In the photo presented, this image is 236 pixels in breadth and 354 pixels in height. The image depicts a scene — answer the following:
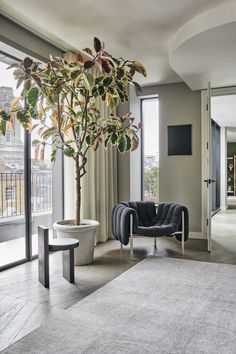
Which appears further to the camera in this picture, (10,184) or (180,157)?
(180,157)

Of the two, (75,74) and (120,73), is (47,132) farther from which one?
(120,73)

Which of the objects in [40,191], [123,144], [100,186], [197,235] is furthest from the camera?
[197,235]

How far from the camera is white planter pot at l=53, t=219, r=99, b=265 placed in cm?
371

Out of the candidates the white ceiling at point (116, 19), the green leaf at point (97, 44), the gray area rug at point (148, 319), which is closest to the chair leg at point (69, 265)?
the gray area rug at point (148, 319)

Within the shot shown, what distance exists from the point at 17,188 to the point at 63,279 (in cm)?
133

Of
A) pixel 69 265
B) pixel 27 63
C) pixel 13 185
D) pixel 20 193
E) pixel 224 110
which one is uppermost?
pixel 224 110

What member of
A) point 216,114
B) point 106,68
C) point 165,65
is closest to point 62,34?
point 106,68

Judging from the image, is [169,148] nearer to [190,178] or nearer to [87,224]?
[190,178]

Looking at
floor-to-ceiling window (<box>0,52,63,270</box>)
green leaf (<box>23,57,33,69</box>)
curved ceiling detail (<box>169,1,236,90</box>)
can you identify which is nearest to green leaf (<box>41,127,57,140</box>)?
floor-to-ceiling window (<box>0,52,63,270</box>)

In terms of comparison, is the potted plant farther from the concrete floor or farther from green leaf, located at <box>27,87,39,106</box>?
the concrete floor

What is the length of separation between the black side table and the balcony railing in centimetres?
82

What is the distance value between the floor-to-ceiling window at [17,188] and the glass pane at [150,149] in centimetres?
235

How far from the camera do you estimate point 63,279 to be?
3.37 meters

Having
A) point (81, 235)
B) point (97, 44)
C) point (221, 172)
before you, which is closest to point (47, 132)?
point (97, 44)
